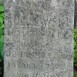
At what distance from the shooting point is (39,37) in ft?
10.9

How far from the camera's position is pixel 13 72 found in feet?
11.2

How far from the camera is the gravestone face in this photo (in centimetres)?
325

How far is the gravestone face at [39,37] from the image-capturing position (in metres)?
3.25

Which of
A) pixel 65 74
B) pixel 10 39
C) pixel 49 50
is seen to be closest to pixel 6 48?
pixel 10 39

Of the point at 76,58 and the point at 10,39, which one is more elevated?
the point at 10,39

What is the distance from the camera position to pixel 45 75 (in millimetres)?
3393

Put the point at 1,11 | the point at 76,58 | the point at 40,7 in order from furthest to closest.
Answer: the point at 1,11 → the point at 76,58 → the point at 40,7

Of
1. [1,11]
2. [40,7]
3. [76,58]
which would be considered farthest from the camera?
[1,11]

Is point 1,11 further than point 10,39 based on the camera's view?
Yes

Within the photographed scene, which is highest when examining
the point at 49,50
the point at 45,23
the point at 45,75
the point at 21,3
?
the point at 21,3

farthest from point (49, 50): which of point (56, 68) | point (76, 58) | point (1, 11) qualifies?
point (1, 11)

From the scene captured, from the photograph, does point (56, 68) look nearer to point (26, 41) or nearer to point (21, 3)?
point (26, 41)

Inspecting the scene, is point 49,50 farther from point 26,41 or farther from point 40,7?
→ point 40,7

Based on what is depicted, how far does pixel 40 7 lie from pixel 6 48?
59cm
